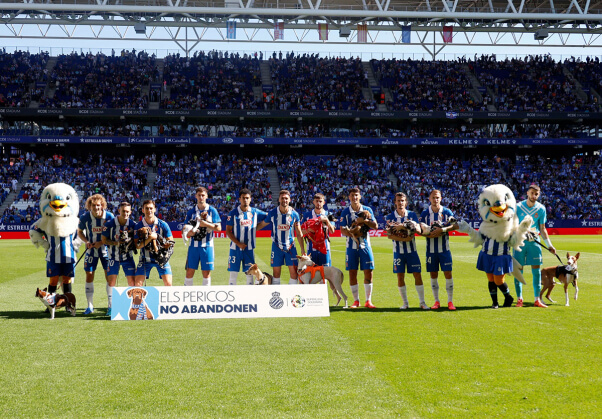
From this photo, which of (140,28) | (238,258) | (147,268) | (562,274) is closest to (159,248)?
(147,268)

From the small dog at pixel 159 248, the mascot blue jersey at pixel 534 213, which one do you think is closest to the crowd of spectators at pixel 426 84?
the mascot blue jersey at pixel 534 213

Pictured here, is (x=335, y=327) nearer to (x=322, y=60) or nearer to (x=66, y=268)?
(x=66, y=268)

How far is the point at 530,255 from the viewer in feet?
30.3

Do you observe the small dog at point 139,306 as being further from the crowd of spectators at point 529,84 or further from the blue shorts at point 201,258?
the crowd of spectators at point 529,84

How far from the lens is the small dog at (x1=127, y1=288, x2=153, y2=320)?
774cm

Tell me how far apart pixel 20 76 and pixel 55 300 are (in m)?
41.8

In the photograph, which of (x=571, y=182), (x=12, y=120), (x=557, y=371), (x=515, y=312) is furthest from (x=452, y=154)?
(x=557, y=371)

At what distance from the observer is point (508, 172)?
A: 42.3 meters

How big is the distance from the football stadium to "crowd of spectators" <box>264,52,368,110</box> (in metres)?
0.26

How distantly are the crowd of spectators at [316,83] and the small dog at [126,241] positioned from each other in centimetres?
3542

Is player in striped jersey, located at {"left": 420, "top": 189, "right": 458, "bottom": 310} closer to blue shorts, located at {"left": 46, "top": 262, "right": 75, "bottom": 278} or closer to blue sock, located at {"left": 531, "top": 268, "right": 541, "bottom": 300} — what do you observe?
blue sock, located at {"left": 531, "top": 268, "right": 541, "bottom": 300}

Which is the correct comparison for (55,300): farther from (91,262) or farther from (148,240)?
(148,240)

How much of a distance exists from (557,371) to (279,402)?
2.83 meters

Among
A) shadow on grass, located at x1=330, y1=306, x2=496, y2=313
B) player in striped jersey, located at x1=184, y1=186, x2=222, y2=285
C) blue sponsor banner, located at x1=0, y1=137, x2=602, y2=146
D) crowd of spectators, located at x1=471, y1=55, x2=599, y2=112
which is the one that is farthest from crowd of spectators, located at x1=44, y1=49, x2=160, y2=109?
shadow on grass, located at x1=330, y1=306, x2=496, y2=313
